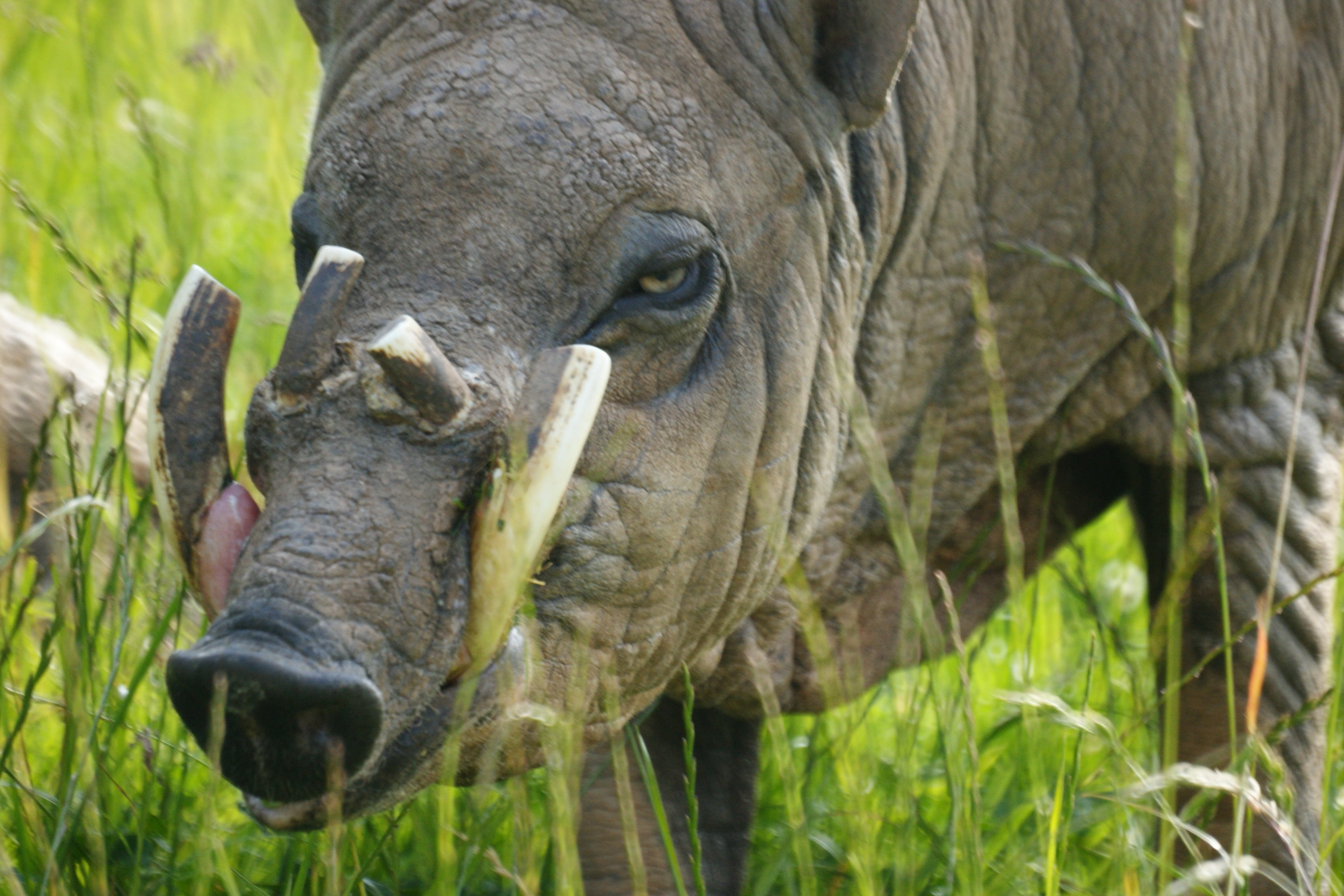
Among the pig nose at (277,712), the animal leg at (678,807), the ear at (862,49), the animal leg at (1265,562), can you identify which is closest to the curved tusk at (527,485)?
the pig nose at (277,712)

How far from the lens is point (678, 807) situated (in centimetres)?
321

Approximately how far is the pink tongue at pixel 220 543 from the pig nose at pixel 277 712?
19 centimetres

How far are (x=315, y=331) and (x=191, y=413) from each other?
24 cm

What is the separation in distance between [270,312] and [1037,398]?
298cm

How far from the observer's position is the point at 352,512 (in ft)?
6.01

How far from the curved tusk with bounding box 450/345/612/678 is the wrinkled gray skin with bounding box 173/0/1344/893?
4 cm

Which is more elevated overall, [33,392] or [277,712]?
[277,712]

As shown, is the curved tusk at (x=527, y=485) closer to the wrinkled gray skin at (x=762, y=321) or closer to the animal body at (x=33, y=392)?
the wrinkled gray skin at (x=762, y=321)

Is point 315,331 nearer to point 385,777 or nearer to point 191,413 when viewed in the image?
point 191,413

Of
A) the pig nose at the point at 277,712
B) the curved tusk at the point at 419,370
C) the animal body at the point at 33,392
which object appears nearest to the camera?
the pig nose at the point at 277,712

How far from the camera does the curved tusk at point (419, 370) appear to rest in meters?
1.85

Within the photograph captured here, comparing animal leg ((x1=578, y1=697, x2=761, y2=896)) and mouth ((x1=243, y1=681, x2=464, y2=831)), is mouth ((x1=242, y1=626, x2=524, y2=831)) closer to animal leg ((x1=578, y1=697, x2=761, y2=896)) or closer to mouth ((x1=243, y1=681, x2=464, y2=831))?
mouth ((x1=243, y1=681, x2=464, y2=831))

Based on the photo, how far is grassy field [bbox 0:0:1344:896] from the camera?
7.31 feet

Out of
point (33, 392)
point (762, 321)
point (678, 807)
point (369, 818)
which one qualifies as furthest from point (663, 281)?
point (33, 392)
